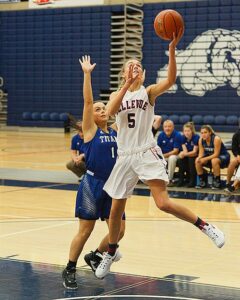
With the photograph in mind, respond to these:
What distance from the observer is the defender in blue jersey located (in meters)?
5.13

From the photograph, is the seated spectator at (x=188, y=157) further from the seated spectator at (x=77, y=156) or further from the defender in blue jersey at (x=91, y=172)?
the defender in blue jersey at (x=91, y=172)

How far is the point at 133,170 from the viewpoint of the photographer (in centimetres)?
529

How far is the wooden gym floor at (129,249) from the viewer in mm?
4992

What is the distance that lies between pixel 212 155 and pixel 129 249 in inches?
189

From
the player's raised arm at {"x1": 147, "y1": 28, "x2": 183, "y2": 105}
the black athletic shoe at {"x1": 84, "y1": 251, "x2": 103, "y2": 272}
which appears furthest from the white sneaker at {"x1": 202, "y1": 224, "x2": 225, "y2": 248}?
the player's raised arm at {"x1": 147, "y1": 28, "x2": 183, "y2": 105}

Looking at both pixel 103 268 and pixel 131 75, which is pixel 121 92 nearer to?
pixel 131 75

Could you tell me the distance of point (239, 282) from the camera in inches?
208

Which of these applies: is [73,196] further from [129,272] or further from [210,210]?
[129,272]

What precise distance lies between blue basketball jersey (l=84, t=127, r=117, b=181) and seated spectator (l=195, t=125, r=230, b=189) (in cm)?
587

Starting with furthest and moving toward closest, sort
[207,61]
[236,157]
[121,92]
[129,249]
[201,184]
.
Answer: [207,61]
[201,184]
[236,157]
[129,249]
[121,92]

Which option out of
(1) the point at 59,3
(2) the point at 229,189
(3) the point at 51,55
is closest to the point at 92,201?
(2) the point at 229,189

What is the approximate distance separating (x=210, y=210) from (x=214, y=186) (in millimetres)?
2202

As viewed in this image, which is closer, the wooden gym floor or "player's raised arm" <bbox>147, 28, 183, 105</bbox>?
the wooden gym floor

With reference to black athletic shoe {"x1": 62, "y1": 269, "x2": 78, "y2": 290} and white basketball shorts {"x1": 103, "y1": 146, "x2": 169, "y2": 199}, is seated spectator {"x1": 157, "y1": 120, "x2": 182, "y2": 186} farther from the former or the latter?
black athletic shoe {"x1": 62, "y1": 269, "x2": 78, "y2": 290}
